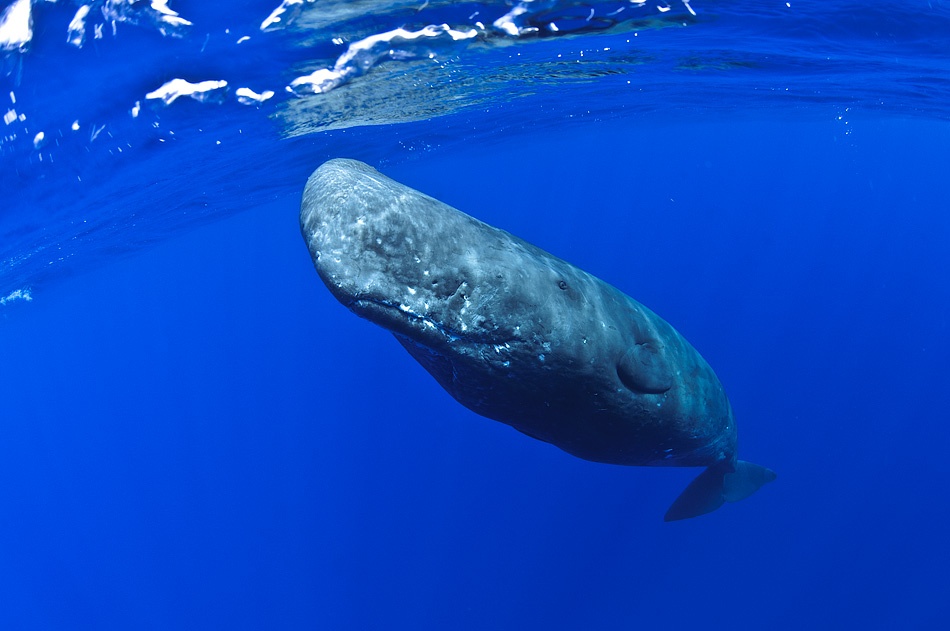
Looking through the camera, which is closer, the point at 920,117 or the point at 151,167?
the point at 151,167

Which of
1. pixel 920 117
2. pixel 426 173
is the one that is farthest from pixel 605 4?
pixel 426 173

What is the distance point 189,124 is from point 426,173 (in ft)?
82.8

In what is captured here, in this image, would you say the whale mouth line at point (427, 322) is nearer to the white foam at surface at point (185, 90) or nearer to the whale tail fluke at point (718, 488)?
the whale tail fluke at point (718, 488)

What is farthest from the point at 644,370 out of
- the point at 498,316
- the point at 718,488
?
the point at 718,488

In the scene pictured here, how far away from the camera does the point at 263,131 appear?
17.6 metres

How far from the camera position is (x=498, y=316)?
4547 millimetres

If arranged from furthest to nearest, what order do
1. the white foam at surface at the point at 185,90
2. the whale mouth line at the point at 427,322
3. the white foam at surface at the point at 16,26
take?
1. the white foam at surface at the point at 185,90
2. the white foam at surface at the point at 16,26
3. the whale mouth line at the point at 427,322

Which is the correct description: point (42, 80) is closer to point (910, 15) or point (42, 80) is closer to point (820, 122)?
point (910, 15)

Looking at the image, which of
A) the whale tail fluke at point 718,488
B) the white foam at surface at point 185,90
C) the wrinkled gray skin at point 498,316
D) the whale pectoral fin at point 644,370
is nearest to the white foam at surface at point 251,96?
the white foam at surface at point 185,90

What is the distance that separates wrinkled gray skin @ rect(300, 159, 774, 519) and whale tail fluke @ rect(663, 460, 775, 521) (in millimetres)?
4818

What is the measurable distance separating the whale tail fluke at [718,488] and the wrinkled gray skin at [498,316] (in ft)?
15.8

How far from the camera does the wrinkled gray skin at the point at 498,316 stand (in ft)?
13.6

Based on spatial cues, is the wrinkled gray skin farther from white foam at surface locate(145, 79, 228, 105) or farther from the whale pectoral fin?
white foam at surface locate(145, 79, 228, 105)

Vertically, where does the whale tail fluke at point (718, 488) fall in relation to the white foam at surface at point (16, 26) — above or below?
below
